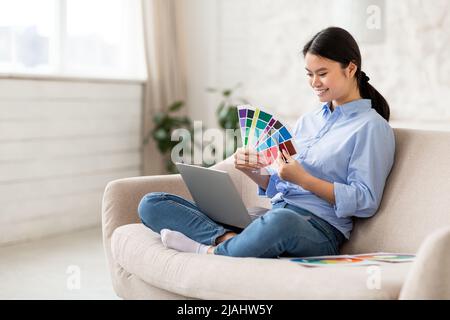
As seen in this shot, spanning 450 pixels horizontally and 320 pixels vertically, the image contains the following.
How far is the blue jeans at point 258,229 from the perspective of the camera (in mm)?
1940

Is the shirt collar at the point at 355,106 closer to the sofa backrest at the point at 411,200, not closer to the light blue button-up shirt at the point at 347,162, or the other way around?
the light blue button-up shirt at the point at 347,162

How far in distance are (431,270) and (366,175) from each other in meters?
0.54

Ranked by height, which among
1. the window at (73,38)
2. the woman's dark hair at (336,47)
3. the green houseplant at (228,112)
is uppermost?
the window at (73,38)

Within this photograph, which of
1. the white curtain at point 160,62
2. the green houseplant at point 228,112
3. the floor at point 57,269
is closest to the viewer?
the floor at point 57,269

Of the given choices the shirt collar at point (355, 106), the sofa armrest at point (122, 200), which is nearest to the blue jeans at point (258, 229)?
the sofa armrest at point (122, 200)

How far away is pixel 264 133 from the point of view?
7.11 feet

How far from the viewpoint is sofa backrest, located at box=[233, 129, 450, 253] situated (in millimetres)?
2047

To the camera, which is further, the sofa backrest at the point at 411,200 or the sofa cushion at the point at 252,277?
the sofa backrest at the point at 411,200

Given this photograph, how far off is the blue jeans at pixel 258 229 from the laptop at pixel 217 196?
34 millimetres

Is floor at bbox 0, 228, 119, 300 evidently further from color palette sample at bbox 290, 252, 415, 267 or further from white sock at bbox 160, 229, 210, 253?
color palette sample at bbox 290, 252, 415, 267

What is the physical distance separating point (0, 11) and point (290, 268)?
8.82ft

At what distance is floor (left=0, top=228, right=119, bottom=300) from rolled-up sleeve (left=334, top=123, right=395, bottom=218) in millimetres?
1183

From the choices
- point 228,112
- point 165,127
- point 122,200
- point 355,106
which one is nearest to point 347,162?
point 355,106
